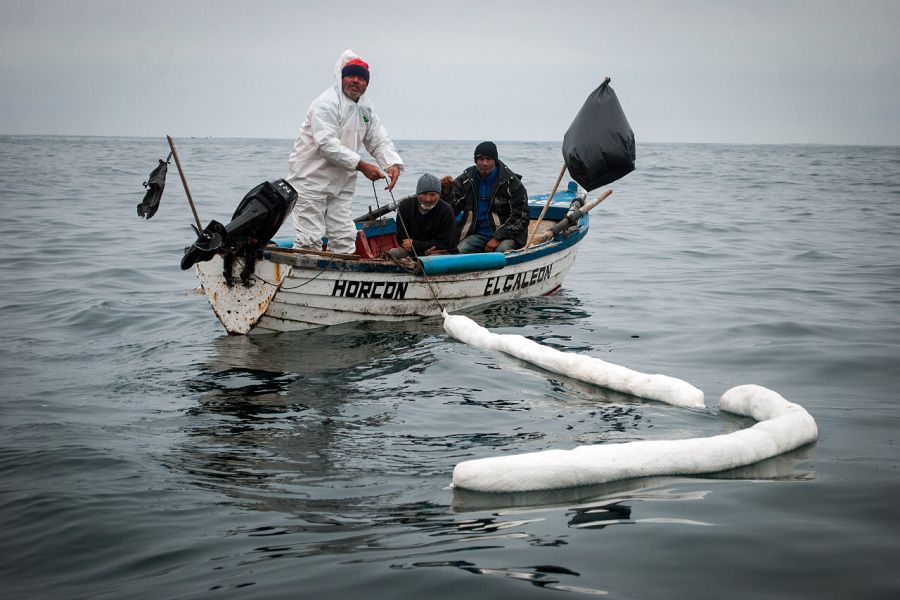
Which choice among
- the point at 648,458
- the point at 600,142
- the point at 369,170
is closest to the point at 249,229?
the point at 369,170

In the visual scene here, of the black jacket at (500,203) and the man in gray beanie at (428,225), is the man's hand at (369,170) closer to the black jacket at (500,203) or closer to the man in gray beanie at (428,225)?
the man in gray beanie at (428,225)

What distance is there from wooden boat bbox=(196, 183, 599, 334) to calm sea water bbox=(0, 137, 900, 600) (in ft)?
0.74

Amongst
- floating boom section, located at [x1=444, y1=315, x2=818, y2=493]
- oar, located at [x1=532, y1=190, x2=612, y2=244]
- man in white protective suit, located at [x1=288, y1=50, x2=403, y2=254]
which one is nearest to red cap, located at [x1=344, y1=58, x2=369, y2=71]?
man in white protective suit, located at [x1=288, y1=50, x2=403, y2=254]

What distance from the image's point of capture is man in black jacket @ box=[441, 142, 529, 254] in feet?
36.5

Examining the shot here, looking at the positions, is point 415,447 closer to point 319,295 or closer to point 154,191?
point 319,295

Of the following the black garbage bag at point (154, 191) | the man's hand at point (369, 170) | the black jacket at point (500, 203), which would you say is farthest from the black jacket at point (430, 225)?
the black garbage bag at point (154, 191)

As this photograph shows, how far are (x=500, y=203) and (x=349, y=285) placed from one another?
122 inches

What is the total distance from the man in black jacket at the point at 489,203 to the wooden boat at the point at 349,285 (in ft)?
1.40

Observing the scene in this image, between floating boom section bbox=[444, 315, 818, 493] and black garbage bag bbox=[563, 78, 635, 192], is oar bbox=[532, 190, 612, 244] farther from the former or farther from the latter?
floating boom section bbox=[444, 315, 818, 493]

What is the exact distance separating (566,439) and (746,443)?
1.19 meters

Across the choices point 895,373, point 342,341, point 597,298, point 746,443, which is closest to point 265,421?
point 342,341

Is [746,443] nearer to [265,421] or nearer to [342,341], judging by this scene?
[265,421]

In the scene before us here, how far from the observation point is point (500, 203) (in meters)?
11.3

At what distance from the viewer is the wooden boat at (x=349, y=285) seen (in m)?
8.52
